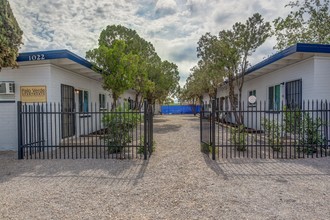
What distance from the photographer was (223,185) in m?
4.80

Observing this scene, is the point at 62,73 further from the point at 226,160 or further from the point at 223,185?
the point at 223,185

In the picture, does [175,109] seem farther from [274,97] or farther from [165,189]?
[165,189]

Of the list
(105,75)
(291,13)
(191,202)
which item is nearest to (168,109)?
(291,13)

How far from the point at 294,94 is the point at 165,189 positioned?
26.3 ft

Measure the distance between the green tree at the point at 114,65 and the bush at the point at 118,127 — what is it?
12.0 ft

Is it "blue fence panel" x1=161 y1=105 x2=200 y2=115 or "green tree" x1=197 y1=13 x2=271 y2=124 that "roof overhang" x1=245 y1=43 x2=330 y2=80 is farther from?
"blue fence panel" x1=161 y1=105 x2=200 y2=115

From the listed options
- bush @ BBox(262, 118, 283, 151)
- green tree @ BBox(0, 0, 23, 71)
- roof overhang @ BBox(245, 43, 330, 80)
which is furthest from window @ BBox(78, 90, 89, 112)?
roof overhang @ BBox(245, 43, 330, 80)

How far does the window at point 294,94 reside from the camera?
9.55m

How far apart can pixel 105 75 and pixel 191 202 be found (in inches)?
333

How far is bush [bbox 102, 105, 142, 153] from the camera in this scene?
740cm

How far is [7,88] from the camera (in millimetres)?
8617

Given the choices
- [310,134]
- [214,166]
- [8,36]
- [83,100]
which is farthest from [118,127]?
[310,134]

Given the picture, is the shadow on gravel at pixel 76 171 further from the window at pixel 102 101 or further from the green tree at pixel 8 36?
the window at pixel 102 101

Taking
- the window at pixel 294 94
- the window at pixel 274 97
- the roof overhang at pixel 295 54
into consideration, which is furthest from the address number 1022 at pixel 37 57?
the window at pixel 274 97
